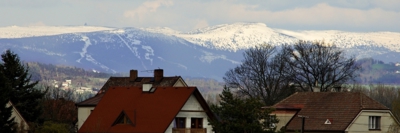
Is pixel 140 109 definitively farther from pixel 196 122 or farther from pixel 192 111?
pixel 196 122

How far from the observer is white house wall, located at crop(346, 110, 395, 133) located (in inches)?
3206

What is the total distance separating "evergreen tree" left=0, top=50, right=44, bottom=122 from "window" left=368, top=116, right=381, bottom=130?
25.5 metres

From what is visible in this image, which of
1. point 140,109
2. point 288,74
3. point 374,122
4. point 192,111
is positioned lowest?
point 374,122

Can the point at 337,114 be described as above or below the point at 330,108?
below

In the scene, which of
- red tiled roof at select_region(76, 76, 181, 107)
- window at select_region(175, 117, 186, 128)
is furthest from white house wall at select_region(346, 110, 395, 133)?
red tiled roof at select_region(76, 76, 181, 107)

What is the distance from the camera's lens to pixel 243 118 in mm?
70062

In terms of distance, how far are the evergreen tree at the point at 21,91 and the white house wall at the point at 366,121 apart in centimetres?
2373

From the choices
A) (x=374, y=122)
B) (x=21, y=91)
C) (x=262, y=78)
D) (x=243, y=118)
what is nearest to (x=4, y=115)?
(x=243, y=118)

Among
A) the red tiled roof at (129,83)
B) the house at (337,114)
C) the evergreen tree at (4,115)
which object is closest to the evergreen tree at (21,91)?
the red tiled roof at (129,83)

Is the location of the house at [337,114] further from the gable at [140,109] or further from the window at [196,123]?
the gable at [140,109]

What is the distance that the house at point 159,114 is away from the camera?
77.4 meters

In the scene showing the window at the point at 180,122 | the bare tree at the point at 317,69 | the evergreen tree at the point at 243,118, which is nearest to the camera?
the evergreen tree at the point at 243,118

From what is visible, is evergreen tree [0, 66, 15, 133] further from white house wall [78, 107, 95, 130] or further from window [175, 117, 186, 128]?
white house wall [78, 107, 95, 130]

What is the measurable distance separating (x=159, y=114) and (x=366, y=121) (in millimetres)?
16464
